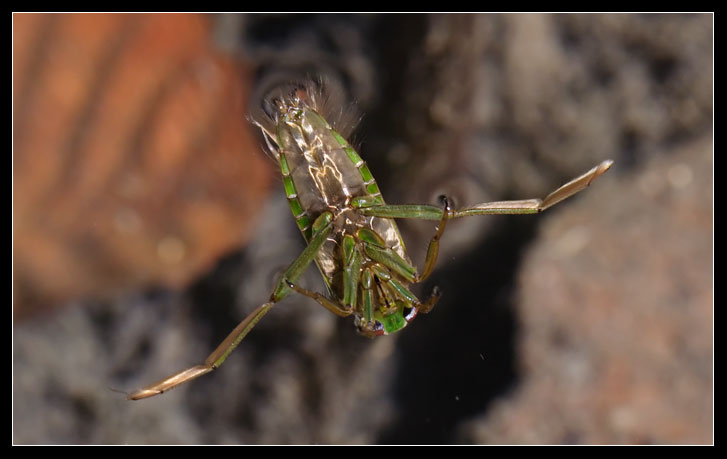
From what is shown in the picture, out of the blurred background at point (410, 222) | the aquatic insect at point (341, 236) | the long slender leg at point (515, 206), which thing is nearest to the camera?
the long slender leg at point (515, 206)

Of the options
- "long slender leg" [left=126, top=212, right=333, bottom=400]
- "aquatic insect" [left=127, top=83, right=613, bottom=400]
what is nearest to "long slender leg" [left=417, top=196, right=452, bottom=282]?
"aquatic insect" [left=127, top=83, right=613, bottom=400]

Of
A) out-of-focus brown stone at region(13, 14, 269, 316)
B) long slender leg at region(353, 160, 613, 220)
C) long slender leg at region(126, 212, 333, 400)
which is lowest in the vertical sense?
long slender leg at region(353, 160, 613, 220)

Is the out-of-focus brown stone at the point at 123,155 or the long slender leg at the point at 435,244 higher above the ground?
the out-of-focus brown stone at the point at 123,155

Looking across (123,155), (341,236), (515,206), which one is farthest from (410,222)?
(123,155)

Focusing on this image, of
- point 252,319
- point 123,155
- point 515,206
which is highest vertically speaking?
point 123,155

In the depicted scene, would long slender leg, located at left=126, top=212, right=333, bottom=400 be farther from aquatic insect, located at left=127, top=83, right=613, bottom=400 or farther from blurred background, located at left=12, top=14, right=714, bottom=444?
blurred background, located at left=12, top=14, right=714, bottom=444

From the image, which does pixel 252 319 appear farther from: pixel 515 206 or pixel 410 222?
pixel 515 206

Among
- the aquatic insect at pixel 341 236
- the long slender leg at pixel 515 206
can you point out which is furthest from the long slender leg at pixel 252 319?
the long slender leg at pixel 515 206

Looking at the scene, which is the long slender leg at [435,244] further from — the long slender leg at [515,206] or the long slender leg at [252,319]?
the long slender leg at [252,319]
